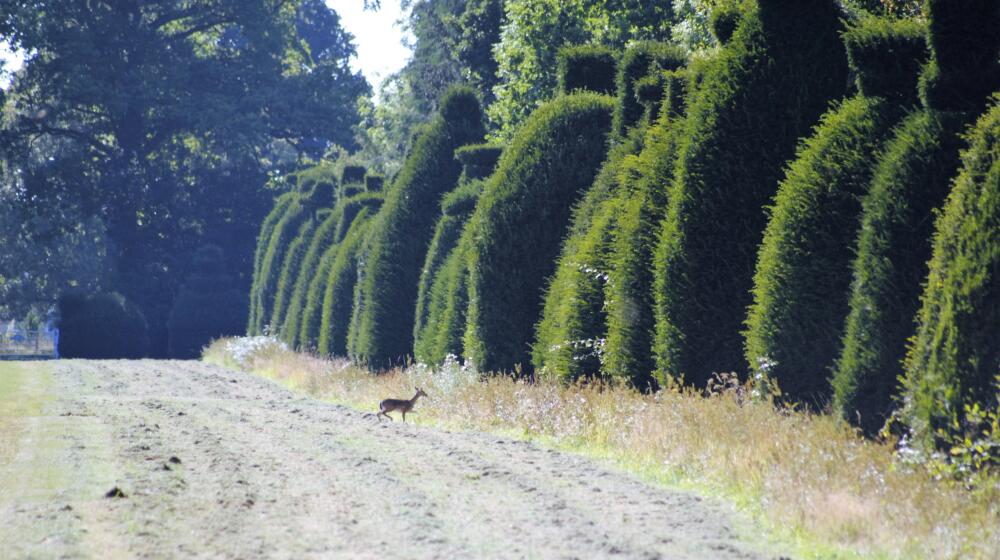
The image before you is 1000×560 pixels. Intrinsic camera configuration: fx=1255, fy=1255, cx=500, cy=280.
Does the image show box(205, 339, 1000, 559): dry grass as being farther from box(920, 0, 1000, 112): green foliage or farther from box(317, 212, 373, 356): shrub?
box(317, 212, 373, 356): shrub

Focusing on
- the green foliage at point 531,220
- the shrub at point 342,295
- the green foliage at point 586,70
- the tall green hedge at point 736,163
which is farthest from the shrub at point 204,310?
the tall green hedge at point 736,163

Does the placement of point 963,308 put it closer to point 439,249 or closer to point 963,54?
point 963,54

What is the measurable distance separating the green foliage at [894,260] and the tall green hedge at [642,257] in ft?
14.0

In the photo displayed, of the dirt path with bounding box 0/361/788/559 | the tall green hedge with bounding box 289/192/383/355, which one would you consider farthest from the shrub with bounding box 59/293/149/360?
the dirt path with bounding box 0/361/788/559

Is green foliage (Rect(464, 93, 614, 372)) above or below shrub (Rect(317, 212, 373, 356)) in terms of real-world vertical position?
above

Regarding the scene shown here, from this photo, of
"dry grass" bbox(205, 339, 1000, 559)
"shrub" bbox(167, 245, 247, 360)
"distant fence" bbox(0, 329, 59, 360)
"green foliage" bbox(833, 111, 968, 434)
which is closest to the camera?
"dry grass" bbox(205, 339, 1000, 559)

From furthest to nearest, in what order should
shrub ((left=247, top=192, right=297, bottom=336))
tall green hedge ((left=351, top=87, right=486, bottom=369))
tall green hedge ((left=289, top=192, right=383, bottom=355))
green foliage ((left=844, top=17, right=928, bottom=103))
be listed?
shrub ((left=247, top=192, right=297, bottom=336)) < tall green hedge ((left=289, top=192, right=383, bottom=355)) < tall green hedge ((left=351, top=87, right=486, bottom=369)) < green foliage ((left=844, top=17, right=928, bottom=103))

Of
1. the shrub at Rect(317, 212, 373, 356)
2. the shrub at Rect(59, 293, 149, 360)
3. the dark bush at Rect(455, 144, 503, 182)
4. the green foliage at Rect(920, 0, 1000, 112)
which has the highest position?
the green foliage at Rect(920, 0, 1000, 112)

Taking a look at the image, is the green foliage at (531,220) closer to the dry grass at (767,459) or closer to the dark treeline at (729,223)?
the dark treeline at (729,223)

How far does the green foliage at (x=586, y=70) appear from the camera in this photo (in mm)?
22109

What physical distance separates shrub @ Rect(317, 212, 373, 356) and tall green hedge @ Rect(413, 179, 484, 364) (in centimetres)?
670

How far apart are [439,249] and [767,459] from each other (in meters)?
14.7

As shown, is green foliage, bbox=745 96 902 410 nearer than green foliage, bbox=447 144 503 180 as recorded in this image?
Yes

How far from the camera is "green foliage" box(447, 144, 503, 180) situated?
81.9 ft
